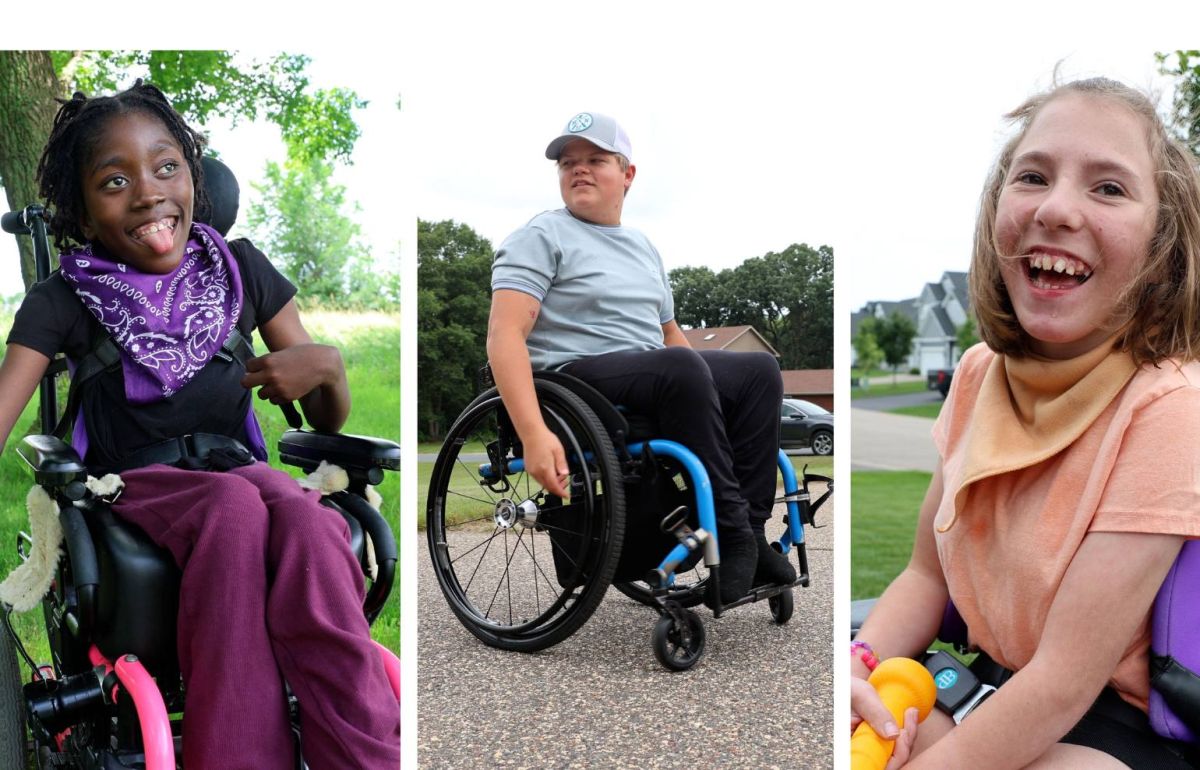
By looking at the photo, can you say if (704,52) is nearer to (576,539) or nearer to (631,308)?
(631,308)

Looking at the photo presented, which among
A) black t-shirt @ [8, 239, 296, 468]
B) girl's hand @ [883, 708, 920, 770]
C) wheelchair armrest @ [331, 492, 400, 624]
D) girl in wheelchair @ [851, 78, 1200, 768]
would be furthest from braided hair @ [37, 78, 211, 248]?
girl's hand @ [883, 708, 920, 770]

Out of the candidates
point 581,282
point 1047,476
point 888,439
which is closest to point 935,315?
point 888,439

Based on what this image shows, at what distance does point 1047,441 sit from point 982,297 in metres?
0.20

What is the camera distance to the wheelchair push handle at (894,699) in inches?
56.4

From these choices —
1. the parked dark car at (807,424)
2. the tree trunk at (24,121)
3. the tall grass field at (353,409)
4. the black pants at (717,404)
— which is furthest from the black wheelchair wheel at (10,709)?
the parked dark car at (807,424)

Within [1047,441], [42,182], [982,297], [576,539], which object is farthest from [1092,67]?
[42,182]

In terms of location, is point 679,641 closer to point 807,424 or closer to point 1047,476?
point 807,424

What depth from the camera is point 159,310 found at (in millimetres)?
1775

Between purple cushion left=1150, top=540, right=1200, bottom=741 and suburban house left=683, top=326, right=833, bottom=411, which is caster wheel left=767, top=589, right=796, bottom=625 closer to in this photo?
suburban house left=683, top=326, right=833, bottom=411

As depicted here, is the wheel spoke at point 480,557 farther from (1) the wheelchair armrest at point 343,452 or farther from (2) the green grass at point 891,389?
(2) the green grass at point 891,389

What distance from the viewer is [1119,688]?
1.27 m

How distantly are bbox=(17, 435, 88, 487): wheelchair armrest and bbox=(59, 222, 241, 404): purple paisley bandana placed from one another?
0.14 metres

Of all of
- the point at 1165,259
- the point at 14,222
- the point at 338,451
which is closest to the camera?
the point at 1165,259

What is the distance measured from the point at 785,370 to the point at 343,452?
2.69 ft
